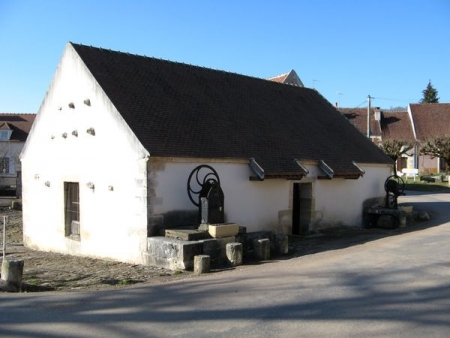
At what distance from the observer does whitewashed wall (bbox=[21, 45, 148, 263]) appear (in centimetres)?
1080

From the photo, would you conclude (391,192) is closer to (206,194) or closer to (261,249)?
(261,249)

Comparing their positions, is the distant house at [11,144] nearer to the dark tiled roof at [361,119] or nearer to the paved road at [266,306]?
the dark tiled roof at [361,119]

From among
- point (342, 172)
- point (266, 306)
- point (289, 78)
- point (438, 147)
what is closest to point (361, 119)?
point (438, 147)

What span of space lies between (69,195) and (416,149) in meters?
35.8

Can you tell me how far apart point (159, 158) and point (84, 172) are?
3003 mm

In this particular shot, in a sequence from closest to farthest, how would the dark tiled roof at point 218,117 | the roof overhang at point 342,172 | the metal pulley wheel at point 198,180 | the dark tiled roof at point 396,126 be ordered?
the metal pulley wheel at point 198,180 < the dark tiled roof at point 218,117 < the roof overhang at point 342,172 < the dark tiled roof at point 396,126

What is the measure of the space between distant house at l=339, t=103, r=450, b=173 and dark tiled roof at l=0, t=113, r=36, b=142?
1231 inches

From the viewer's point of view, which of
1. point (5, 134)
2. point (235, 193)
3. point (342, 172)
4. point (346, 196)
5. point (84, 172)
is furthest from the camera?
point (5, 134)

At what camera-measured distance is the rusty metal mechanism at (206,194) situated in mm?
10531

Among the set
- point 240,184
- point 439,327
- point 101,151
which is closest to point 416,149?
point 240,184

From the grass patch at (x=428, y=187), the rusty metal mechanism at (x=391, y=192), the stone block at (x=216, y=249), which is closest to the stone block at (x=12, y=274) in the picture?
the stone block at (x=216, y=249)

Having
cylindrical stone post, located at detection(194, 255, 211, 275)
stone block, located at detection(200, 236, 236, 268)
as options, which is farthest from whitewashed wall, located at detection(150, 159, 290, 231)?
cylindrical stone post, located at detection(194, 255, 211, 275)

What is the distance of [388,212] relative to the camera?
1639 cm

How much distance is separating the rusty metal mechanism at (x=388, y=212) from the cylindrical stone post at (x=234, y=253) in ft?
28.0
